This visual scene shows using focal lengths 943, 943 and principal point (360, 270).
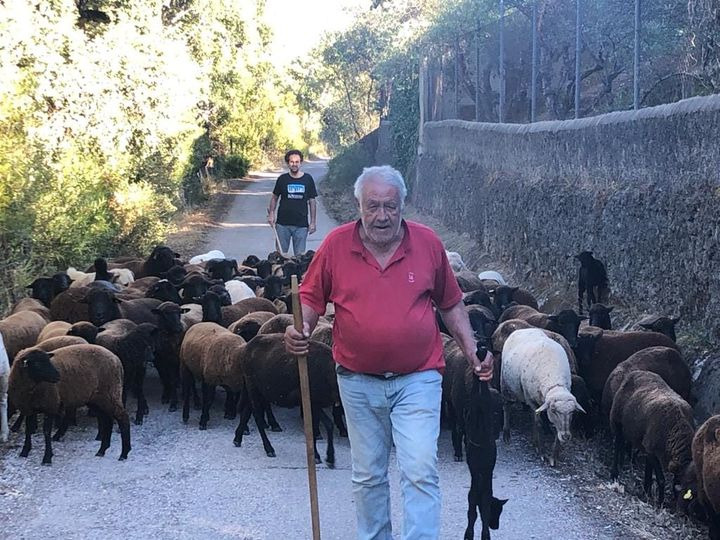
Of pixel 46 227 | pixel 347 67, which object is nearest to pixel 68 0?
pixel 46 227

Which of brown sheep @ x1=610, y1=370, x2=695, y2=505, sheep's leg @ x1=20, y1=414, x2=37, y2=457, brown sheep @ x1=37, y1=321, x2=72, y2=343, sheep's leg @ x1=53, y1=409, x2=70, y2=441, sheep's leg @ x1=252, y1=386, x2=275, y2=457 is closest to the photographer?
brown sheep @ x1=610, y1=370, x2=695, y2=505

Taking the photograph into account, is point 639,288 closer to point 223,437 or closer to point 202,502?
point 223,437

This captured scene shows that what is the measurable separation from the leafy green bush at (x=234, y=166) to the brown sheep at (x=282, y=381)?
3733 centimetres

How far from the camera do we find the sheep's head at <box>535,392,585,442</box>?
8062 millimetres

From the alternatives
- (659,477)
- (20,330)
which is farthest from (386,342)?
(20,330)

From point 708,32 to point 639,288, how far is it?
311cm

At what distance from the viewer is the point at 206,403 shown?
9.55 meters

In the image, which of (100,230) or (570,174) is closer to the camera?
(570,174)

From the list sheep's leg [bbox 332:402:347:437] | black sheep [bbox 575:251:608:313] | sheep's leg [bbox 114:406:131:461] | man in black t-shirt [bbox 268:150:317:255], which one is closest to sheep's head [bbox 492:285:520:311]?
black sheep [bbox 575:251:608:313]

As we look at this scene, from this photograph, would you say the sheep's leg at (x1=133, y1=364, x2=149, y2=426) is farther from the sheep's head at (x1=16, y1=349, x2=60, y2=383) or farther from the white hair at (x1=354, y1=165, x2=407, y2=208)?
the white hair at (x1=354, y1=165, x2=407, y2=208)

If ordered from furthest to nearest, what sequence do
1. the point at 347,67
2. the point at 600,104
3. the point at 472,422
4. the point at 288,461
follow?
the point at 347,67 < the point at 600,104 < the point at 288,461 < the point at 472,422

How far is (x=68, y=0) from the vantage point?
1912 cm

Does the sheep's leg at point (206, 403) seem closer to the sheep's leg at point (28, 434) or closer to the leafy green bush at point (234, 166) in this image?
the sheep's leg at point (28, 434)

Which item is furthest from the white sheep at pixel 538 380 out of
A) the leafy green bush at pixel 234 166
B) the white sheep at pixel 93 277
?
the leafy green bush at pixel 234 166
